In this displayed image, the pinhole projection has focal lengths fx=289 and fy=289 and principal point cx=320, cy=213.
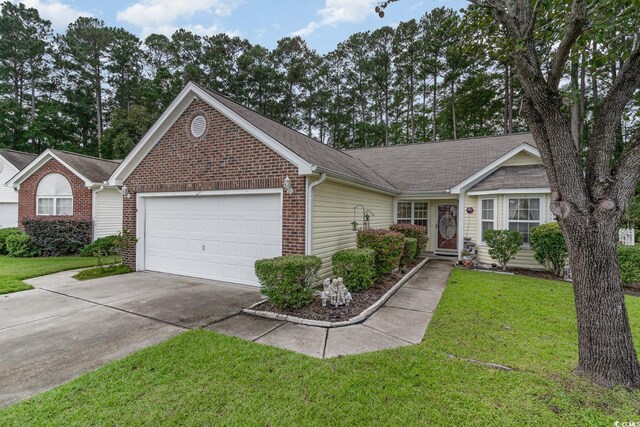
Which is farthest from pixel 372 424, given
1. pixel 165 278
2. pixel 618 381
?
pixel 165 278

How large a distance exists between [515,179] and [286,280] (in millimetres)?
8450

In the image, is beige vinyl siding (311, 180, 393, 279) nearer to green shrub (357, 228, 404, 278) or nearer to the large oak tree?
green shrub (357, 228, 404, 278)

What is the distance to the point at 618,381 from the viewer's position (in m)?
2.89

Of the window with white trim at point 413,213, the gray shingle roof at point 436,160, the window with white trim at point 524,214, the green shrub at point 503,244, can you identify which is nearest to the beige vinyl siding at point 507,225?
the window with white trim at point 524,214

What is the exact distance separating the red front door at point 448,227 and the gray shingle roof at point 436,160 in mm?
1240

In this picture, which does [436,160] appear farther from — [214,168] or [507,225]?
[214,168]

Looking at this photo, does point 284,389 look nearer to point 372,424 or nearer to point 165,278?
point 372,424

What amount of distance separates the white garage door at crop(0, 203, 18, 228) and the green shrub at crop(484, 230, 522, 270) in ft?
75.4

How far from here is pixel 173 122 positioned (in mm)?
7965

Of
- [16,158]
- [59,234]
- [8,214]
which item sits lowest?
[59,234]

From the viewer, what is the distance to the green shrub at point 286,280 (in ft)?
17.0

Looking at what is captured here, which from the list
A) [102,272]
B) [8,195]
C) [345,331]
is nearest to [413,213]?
[345,331]

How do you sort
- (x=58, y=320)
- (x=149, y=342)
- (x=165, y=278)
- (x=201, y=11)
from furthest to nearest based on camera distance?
(x=201, y=11)
(x=165, y=278)
(x=58, y=320)
(x=149, y=342)

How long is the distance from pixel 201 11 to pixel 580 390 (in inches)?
705
